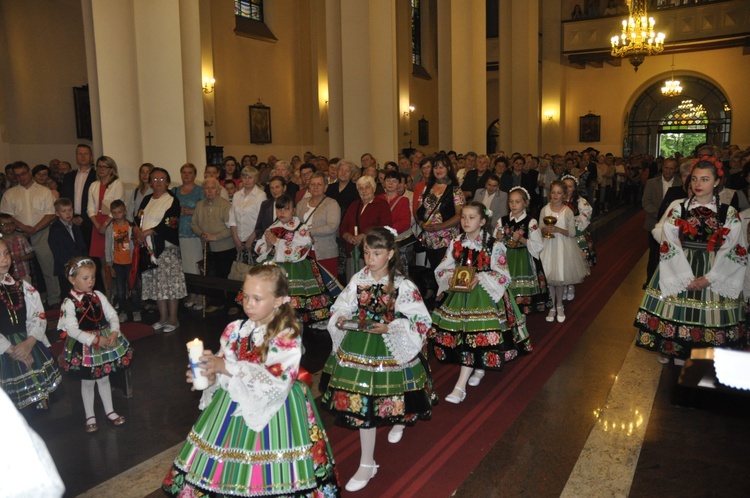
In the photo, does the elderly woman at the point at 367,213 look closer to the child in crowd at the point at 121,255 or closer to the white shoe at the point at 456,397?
the white shoe at the point at 456,397

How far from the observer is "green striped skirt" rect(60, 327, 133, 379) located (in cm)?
475

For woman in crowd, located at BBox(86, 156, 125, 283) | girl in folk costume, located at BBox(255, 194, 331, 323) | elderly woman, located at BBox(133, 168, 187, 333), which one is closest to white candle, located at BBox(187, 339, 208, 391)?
girl in folk costume, located at BBox(255, 194, 331, 323)

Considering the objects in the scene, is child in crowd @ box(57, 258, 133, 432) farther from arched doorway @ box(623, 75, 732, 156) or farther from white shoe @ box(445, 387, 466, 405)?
arched doorway @ box(623, 75, 732, 156)

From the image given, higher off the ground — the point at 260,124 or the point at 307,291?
the point at 260,124

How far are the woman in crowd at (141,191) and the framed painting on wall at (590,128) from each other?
2426 centimetres

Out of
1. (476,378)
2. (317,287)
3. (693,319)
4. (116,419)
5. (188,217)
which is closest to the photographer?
(116,419)

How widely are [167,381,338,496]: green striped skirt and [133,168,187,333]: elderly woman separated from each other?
454 centimetres

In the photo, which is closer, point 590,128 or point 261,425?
point 261,425

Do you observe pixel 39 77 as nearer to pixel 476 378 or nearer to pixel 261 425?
pixel 476 378

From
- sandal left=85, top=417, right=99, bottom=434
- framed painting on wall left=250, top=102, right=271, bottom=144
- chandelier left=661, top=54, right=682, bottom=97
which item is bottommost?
sandal left=85, top=417, right=99, bottom=434

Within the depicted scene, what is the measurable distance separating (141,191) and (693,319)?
6.50 meters

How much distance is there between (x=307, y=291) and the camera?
697cm

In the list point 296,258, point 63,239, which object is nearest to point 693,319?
point 296,258

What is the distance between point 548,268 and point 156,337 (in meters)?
4.62
